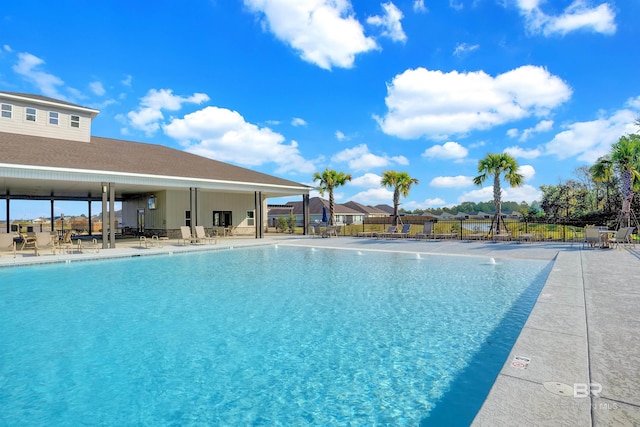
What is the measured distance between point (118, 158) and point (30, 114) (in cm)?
576

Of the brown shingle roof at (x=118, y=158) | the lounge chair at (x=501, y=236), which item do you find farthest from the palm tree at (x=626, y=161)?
the brown shingle roof at (x=118, y=158)

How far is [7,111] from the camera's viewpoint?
1866cm

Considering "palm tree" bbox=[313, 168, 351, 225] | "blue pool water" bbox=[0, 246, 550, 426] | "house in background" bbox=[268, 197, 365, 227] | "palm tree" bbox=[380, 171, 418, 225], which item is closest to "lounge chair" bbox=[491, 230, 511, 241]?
"palm tree" bbox=[380, 171, 418, 225]

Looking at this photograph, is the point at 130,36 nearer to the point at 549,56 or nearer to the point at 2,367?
the point at 2,367

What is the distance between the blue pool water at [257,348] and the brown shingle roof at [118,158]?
809 cm

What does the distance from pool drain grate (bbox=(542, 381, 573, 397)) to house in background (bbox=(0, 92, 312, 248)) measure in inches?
713

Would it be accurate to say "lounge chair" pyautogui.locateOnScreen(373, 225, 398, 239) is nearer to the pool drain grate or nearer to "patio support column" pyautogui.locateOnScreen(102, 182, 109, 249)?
"patio support column" pyautogui.locateOnScreen(102, 182, 109, 249)

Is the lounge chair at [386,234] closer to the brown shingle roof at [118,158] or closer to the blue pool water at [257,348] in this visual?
the brown shingle roof at [118,158]

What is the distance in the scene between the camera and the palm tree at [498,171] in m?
19.5

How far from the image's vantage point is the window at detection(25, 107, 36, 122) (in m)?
19.2

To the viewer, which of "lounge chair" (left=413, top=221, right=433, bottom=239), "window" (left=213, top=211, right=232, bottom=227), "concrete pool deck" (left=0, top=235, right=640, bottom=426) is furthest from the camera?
"window" (left=213, top=211, right=232, bottom=227)

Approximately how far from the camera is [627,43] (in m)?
16.0

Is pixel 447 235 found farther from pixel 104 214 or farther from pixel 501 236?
pixel 104 214

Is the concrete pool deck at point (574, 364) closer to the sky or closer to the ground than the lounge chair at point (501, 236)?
closer to the ground
